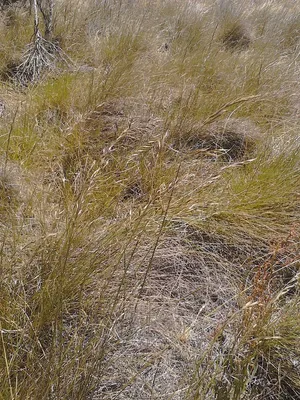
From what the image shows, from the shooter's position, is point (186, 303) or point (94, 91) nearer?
point (186, 303)

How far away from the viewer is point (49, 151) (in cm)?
189

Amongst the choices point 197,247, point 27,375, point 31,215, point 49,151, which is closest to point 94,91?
point 49,151

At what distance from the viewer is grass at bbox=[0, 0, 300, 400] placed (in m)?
1.06

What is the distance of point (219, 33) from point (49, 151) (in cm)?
264

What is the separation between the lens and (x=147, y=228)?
4.80 feet

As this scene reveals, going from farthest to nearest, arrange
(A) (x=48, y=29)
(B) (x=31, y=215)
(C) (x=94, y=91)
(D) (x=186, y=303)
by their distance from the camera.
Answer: (A) (x=48, y=29), (C) (x=94, y=91), (B) (x=31, y=215), (D) (x=186, y=303)

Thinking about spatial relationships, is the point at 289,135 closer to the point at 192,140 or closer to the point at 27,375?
the point at 192,140

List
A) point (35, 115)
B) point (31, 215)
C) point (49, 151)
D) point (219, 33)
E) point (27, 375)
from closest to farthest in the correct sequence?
point (27, 375)
point (31, 215)
point (49, 151)
point (35, 115)
point (219, 33)

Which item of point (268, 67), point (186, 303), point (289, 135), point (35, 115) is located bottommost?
point (186, 303)

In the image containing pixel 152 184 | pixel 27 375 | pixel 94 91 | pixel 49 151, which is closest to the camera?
pixel 27 375

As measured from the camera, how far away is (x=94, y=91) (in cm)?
235

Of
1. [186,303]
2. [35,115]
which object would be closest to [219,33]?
[35,115]

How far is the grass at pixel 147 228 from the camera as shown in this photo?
1.06 meters

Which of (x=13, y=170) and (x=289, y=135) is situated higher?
(x=289, y=135)
